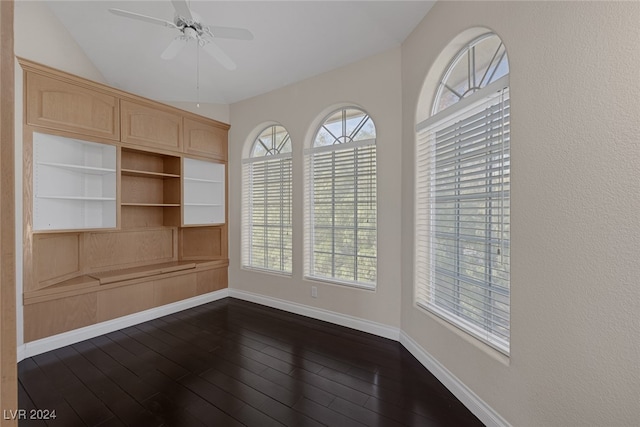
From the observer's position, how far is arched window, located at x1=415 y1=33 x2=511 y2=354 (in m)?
1.70

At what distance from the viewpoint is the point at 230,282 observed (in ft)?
13.8

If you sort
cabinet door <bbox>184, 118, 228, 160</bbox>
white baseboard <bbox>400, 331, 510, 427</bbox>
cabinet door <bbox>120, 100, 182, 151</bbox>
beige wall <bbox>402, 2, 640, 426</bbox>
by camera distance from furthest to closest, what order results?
cabinet door <bbox>184, 118, 228, 160</bbox>, cabinet door <bbox>120, 100, 182, 151</bbox>, white baseboard <bbox>400, 331, 510, 427</bbox>, beige wall <bbox>402, 2, 640, 426</bbox>

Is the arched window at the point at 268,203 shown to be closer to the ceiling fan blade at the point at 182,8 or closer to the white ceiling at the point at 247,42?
the white ceiling at the point at 247,42

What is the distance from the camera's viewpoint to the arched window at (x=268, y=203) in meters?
3.73

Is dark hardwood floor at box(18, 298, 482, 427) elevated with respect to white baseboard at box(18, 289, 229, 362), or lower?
lower

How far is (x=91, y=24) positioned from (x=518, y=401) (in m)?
4.61

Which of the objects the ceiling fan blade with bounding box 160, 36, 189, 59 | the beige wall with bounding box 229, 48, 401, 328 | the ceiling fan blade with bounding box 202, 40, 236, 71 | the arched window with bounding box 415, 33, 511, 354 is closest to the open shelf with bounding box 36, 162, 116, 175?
the ceiling fan blade with bounding box 160, 36, 189, 59

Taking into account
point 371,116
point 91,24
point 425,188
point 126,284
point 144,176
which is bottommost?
point 126,284

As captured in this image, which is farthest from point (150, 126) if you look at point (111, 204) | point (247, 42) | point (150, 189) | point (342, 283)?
point (342, 283)

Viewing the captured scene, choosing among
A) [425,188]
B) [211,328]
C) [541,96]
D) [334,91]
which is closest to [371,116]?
[334,91]

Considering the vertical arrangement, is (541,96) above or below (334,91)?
below

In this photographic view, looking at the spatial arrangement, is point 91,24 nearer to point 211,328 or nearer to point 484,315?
point 211,328

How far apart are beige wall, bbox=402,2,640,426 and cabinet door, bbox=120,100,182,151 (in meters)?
3.46

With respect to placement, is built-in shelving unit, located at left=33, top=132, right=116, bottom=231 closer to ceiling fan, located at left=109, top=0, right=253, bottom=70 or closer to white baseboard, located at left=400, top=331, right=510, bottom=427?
ceiling fan, located at left=109, top=0, right=253, bottom=70
